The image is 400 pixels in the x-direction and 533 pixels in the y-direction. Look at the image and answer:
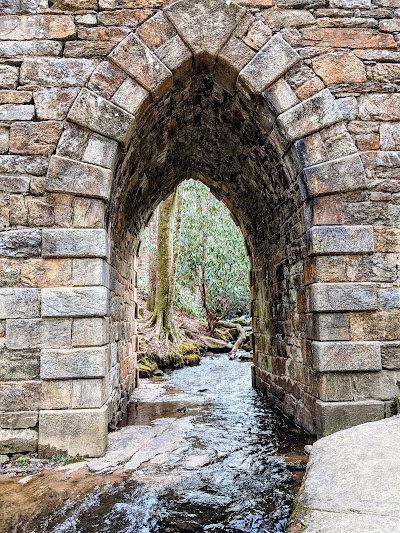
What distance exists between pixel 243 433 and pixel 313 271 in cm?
203

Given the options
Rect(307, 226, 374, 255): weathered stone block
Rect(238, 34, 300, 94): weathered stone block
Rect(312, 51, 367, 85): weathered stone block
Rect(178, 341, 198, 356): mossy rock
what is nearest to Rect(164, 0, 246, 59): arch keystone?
Rect(238, 34, 300, 94): weathered stone block

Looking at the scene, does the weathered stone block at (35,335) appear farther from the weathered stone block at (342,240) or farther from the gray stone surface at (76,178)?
the weathered stone block at (342,240)

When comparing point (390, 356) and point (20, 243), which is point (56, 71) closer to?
point (20, 243)

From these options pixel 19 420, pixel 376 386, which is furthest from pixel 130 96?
pixel 376 386

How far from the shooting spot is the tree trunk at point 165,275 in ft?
38.0

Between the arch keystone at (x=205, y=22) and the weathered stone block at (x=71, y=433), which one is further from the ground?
the arch keystone at (x=205, y=22)

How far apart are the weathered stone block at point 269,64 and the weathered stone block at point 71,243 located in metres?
2.19

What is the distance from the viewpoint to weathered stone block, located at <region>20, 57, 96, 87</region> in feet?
13.9

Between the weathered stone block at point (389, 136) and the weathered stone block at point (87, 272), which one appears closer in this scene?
the weathered stone block at point (87, 272)

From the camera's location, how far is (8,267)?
4.07 meters

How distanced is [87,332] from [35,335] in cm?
48

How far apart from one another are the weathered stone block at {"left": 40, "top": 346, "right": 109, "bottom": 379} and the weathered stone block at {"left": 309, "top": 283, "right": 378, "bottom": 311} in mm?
2188

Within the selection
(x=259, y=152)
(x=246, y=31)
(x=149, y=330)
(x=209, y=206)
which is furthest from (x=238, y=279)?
(x=246, y=31)

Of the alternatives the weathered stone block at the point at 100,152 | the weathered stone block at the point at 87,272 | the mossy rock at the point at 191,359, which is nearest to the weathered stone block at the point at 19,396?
the weathered stone block at the point at 87,272
